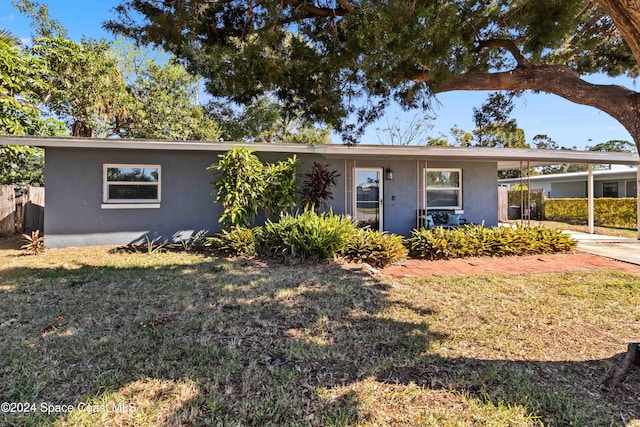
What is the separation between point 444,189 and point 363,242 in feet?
16.4

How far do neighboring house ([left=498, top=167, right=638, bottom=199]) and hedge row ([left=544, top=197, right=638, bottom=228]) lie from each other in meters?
1.49

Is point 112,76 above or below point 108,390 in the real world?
above

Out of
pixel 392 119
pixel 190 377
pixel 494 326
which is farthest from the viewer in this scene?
pixel 392 119

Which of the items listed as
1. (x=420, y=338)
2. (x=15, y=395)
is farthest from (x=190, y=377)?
(x=420, y=338)

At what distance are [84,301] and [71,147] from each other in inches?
218

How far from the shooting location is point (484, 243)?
776 centimetres

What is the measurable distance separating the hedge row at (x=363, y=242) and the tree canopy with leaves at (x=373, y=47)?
248cm

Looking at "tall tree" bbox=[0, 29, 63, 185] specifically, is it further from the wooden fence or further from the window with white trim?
the window with white trim

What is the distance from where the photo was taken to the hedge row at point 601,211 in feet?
44.4

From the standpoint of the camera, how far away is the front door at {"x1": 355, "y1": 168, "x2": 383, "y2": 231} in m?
10.1

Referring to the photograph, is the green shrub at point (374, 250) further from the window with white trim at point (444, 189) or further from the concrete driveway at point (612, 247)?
the concrete driveway at point (612, 247)

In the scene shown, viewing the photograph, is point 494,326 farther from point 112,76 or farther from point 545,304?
point 112,76

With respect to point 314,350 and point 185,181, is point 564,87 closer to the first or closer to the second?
point 314,350

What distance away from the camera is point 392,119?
74.1ft
